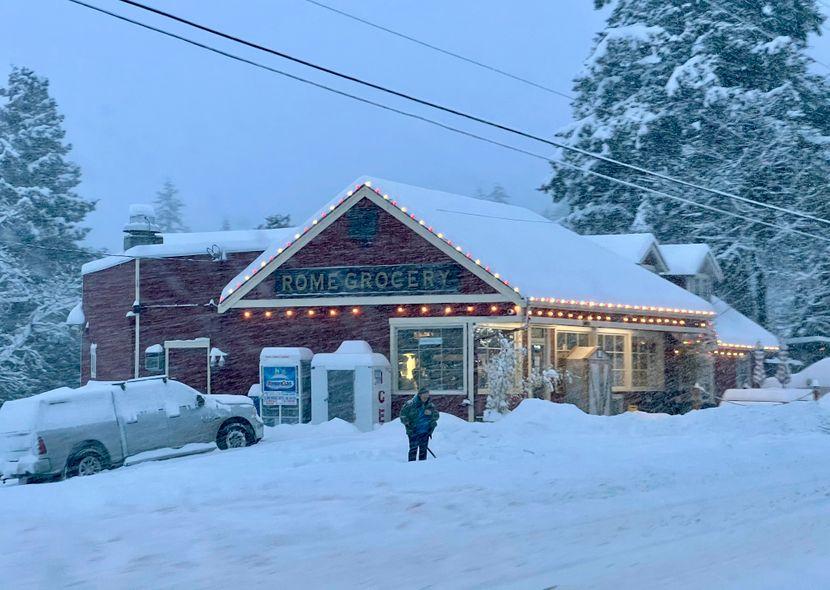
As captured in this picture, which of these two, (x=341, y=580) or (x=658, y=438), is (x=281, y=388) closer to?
(x=658, y=438)

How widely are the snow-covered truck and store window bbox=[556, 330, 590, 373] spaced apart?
30.2ft

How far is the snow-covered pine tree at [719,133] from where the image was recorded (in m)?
46.3

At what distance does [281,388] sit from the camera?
27562 millimetres

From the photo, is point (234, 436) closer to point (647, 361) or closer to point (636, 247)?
point (647, 361)

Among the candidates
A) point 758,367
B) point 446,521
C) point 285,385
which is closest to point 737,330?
point 758,367

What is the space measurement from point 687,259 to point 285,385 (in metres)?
19.5

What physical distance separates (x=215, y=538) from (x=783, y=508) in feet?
22.0

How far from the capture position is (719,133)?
158ft

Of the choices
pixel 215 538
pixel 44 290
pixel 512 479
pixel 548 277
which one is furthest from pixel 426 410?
pixel 44 290

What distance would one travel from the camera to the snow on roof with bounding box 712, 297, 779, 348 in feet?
135

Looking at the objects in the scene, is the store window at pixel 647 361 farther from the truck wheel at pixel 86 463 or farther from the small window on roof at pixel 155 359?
the truck wheel at pixel 86 463

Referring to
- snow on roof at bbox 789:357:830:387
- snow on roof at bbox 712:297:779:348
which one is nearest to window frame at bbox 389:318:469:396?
snow on roof at bbox 712:297:779:348

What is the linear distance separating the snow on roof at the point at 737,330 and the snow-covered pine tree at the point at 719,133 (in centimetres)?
264

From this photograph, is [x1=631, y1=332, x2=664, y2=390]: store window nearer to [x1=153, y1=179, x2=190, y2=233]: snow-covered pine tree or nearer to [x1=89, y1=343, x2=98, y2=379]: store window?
[x1=89, y1=343, x2=98, y2=379]: store window
